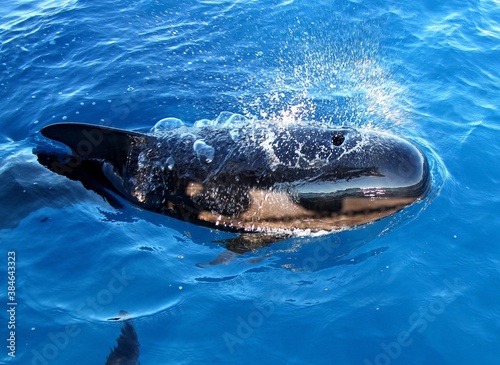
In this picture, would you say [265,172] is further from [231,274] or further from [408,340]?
[408,340]

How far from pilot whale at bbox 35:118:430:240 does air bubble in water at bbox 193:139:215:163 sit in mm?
15

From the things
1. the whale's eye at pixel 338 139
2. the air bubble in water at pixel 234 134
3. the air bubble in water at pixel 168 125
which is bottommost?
the whale's eye at pixel 338 139

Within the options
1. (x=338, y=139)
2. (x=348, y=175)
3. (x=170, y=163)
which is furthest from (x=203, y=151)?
(x=348, y=175)

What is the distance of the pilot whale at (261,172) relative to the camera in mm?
7184

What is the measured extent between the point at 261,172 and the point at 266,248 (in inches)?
42.1

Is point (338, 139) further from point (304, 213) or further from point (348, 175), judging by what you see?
point (304, 213)

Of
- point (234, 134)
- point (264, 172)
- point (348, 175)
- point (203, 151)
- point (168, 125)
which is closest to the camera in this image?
point (348, 175)

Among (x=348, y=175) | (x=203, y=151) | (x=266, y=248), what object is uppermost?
(x=203, y=151)

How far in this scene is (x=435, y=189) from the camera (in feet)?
26.8

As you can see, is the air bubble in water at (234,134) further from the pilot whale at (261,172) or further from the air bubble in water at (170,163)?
the air bubble in water at (170,163)

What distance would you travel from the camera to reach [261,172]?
24.1 feet

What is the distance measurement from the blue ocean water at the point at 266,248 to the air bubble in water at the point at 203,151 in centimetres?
105

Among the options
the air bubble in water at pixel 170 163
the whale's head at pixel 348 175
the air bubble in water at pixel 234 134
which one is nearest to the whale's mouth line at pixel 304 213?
the whale's head at pixel 348 175

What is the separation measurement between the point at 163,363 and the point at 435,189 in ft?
15.7
